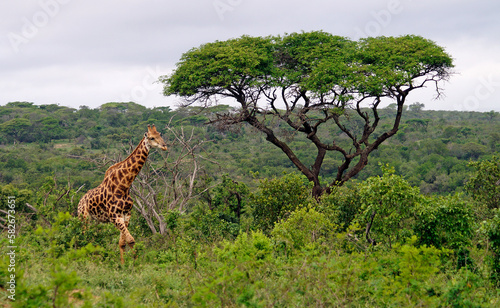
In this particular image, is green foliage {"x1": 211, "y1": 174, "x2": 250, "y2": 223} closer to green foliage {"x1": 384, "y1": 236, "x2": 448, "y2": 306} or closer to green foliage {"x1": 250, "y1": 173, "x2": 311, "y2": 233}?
green foliage {"x1": 250, "y1": 173, "x2": 311, "y2": 233}

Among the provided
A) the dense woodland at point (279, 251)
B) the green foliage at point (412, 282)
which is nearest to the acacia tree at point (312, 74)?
the dense woodland at point (279, 251)

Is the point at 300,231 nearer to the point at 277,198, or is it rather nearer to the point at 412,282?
the point at 412,282

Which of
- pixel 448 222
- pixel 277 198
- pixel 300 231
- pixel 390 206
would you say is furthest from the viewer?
pixel 277 198

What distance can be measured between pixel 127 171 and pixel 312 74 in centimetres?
797

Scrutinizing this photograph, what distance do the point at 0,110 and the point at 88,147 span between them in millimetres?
21841

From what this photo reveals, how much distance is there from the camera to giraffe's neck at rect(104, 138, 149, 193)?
8.83m

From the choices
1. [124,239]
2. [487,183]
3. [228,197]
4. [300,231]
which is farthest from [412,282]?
[487,183]

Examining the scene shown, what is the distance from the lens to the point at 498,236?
8.08 meters

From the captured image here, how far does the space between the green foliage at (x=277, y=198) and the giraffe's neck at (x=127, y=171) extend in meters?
5.42

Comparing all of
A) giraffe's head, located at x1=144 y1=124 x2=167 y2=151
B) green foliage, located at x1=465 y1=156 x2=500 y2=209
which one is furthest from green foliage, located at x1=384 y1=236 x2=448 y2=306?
green foliage, located at x1=465 y1=156 x2=500 y2=209

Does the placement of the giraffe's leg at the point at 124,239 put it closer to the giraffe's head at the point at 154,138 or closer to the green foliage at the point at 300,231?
the giraffe's head at the point at 154,138

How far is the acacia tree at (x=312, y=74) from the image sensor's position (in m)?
15.0

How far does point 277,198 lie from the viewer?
45.3 ft

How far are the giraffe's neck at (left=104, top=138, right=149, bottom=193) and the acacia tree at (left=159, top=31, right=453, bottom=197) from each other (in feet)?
22.0
